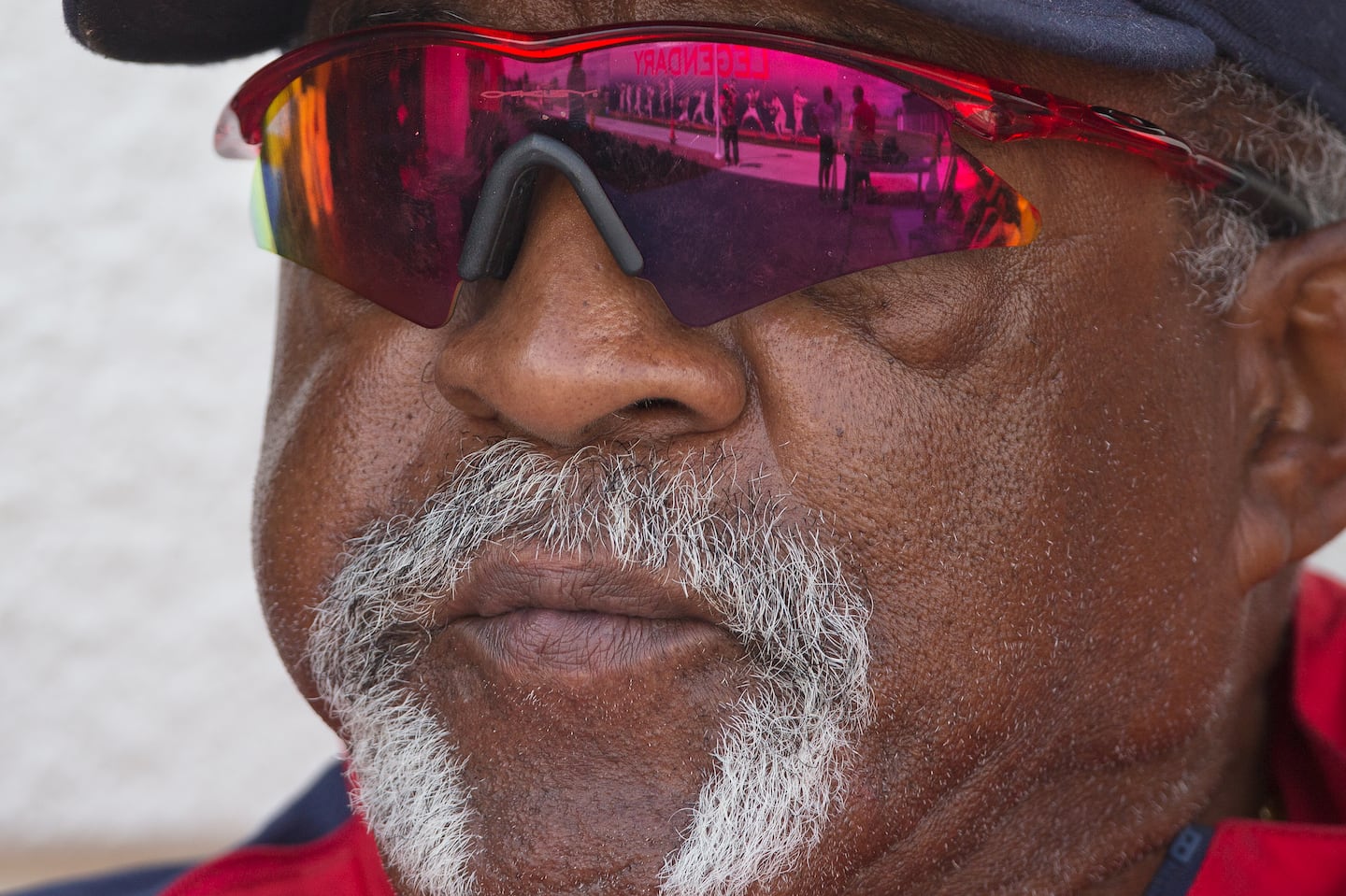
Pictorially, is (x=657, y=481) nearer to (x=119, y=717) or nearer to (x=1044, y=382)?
(x=1044, y=382)

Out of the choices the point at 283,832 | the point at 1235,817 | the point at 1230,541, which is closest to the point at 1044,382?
the point at 1230,541

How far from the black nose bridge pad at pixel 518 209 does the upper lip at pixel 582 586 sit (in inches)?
12.1

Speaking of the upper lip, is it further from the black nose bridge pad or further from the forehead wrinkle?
the forehead wrinkle

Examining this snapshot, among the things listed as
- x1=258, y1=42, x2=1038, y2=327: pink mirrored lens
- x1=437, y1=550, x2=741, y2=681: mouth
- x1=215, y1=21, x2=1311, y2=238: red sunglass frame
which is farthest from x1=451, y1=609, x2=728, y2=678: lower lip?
x1=215, y1=21, x2=1311, y2=238: red sunglass frame

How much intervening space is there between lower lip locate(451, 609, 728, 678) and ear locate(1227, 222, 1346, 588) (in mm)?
777

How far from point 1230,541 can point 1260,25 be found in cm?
63

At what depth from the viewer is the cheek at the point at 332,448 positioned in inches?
61.0

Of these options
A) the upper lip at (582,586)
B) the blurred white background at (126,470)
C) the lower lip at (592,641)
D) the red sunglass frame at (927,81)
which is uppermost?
the red sunglass frame at (927,81)

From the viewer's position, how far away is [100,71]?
11.2 feet

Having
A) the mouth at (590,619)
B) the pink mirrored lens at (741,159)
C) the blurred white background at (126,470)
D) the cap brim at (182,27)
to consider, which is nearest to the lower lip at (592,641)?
the mouth at (590,619)

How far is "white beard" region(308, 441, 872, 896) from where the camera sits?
1371 millimetres

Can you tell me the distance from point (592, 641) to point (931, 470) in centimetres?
41

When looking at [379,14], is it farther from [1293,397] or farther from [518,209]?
[1293,397]

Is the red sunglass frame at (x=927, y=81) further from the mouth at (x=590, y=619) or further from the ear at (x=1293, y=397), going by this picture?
the mouth at (x=590, y=619)
